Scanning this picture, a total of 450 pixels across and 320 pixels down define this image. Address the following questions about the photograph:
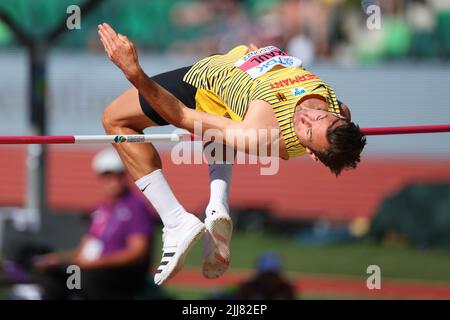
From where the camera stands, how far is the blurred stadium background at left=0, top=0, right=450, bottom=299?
1502 cm

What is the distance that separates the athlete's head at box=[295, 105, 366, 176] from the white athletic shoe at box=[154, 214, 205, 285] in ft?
2.91

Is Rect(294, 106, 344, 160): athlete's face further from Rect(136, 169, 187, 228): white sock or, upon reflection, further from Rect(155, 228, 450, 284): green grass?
Rect(155, 228, 450, 284): green grass

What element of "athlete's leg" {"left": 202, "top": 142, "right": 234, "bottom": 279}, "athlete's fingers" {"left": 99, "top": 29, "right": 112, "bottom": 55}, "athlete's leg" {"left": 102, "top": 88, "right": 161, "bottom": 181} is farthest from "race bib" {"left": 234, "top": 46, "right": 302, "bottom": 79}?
"athlete's fingers" {"left": 99, "top": 29, "right": 112, "bottom": 55}

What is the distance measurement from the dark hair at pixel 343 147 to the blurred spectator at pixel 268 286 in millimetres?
2711

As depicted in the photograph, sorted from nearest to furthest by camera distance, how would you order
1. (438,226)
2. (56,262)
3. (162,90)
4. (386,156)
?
(162,90) → (56,262) → (438,226) → (386,156)

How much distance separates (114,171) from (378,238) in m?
6.07

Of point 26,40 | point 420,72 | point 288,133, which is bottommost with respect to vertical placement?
point 288,133

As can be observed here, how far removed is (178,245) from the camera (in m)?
6.99

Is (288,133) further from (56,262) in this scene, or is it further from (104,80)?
(104,80)

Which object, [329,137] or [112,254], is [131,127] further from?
[112,254]

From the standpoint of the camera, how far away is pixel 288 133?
6613 millimetres

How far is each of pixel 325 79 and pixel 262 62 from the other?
33.1 ft

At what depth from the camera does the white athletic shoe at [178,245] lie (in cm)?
697
